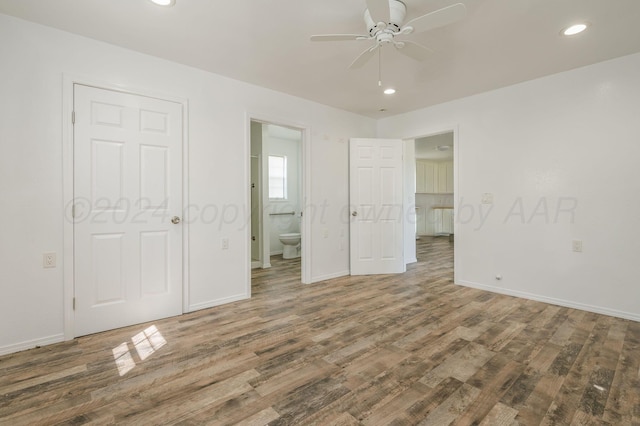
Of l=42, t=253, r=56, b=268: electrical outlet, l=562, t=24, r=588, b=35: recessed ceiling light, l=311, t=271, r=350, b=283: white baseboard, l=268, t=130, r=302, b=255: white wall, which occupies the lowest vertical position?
l=311, t=271, r=350, b=283: white baseboard

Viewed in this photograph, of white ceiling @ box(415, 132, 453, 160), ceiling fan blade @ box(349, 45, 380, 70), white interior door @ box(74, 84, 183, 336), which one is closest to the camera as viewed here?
ceiling fan blade @ box(349, 45, 380, 70)

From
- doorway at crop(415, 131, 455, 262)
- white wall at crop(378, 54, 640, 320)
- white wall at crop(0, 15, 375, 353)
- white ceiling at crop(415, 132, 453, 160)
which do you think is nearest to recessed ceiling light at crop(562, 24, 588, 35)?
white wall at crop(378, 54, 640, 320)

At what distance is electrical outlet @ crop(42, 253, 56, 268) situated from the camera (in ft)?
7.94

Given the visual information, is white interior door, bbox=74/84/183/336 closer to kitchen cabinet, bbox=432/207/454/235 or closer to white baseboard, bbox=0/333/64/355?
white baseboard, bbox=0/333/64/355

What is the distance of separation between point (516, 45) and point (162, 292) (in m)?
4.07

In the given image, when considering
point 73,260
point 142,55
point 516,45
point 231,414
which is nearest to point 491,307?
point 516,45

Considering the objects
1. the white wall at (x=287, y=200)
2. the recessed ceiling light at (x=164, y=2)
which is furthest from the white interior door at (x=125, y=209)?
the white wall at (x=287, y=200)

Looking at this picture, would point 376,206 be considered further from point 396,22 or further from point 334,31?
point 396,22

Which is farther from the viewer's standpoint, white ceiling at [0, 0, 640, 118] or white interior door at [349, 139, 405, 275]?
white interior door at [349, 139, 405, 275]

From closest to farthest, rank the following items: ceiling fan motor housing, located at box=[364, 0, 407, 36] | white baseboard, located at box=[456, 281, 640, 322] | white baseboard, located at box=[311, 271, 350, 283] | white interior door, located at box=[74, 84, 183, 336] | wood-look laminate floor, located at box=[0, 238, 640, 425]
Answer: wood-look laminate floor, located at box=[0, 238, 640, 425], ceiling fan motor housing, located at box=[364, 0, 407, 36], white interior door, located at box=[74, 84, 183, 336], white baseboard, located at box=[456, 281, 640, 322], white baseboard, located at box=[311, 271, 350, 283]

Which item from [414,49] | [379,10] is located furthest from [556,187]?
[379,10]

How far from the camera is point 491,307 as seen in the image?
3.25 m

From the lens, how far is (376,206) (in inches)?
188

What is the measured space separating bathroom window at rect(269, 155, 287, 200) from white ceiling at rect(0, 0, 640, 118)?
3.19m
